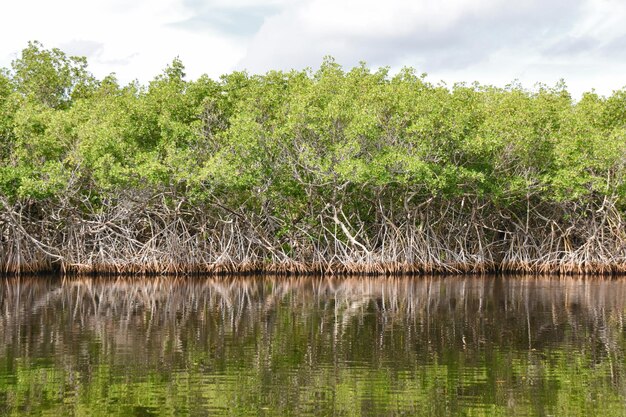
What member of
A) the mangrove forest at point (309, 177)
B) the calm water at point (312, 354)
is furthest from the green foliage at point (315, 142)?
the calm water at point (312, 354)

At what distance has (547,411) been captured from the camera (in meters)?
8.43

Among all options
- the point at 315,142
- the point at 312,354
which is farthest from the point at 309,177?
the point at 312,354

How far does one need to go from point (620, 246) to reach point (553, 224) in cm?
227

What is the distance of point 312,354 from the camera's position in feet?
37.9

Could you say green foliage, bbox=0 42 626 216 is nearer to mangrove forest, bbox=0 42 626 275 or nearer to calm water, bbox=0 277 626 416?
mangrove forest, bbox=0 42 626 275

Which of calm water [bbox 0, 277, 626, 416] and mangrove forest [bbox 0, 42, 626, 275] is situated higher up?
mangrove forest [bbox 0, 42, 626, 275]

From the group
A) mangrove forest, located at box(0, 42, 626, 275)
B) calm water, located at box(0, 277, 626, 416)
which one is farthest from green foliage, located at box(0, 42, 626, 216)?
calm water, located at box(0, 277, 626, 416)

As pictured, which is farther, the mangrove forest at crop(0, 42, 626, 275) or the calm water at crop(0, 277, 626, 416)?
the mangrove forest at crop(0, 42, 626, 275)

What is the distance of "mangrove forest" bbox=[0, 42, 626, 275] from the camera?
24703 millimetres

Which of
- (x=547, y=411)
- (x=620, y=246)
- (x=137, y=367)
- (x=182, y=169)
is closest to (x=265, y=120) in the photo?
(x=182, y=169)

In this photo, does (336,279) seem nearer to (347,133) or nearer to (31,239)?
(347,133)

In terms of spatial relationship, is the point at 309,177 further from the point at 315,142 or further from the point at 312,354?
the point at 312,354

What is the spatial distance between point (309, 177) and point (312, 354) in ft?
49.9

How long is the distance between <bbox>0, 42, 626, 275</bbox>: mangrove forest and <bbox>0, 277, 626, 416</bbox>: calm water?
18.4 feet
